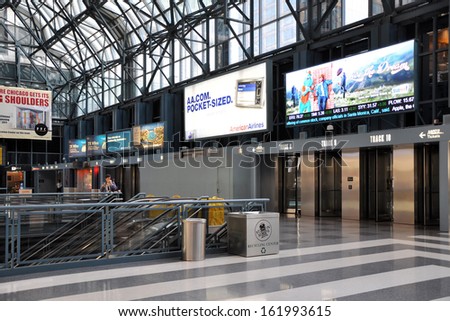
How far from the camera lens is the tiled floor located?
6359 mm

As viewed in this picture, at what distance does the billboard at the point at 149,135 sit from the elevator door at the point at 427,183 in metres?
17.4

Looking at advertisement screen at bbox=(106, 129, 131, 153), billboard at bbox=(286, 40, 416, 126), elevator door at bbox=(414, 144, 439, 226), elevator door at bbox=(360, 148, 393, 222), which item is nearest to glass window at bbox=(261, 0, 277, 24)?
billboard at bbox=(286, 40, 416, 126)

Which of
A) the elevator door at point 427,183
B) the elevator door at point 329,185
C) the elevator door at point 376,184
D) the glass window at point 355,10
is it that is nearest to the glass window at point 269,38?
the glass window at point 355,10

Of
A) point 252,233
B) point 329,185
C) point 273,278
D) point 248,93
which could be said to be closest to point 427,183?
point 329,185

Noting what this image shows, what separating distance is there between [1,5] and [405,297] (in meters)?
42.2

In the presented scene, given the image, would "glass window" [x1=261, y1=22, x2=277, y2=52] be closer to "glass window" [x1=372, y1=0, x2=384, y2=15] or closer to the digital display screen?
the digital display screen

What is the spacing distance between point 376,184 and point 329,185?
8.20ft

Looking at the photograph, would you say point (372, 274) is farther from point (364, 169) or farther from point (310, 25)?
point (310, 25)

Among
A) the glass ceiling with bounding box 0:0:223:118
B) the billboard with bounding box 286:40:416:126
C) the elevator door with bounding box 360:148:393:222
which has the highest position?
the glass ceiling with bounding box 0:0:223:118

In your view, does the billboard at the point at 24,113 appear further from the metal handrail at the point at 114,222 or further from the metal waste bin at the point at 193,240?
the metal waste bin at the point at 193,240

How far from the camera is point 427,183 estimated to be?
54.1 feet

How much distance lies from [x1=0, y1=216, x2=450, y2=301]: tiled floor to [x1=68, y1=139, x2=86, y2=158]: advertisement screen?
3455cm

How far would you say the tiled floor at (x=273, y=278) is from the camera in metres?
6.36
